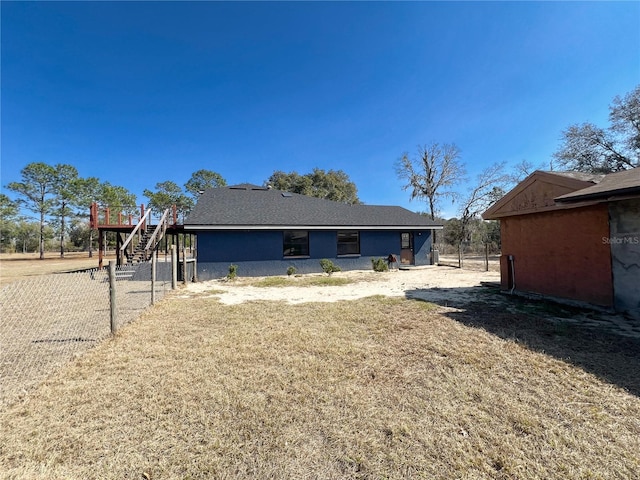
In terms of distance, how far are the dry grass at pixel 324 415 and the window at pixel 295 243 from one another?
1019 centimetres

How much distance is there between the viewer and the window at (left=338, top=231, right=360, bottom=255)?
15.7 metres

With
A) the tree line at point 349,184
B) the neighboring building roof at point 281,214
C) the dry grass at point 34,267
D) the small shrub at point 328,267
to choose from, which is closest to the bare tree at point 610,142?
the tree line at point 349,184

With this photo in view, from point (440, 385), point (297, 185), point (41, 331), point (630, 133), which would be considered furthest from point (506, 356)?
point (297, 185)

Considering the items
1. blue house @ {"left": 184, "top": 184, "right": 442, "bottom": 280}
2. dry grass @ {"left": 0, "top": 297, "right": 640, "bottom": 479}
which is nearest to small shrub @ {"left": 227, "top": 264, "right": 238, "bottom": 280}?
blue house @ {"left": 184, "top": 184, "right": 442, "bottom": 280}

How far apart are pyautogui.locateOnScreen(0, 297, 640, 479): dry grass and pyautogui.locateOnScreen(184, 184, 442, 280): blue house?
29.7 ft

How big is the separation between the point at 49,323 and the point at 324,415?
21.9 ft

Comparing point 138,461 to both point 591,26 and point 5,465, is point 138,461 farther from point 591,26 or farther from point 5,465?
point 591,26

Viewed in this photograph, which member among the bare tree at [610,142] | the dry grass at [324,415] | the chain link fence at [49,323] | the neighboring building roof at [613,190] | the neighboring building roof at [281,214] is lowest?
the dry grass at [324,415]

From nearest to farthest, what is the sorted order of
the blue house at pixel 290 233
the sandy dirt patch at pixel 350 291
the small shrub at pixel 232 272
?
the sandy dirt patch at pixel 350 291, the small shrub at pixel 232 272, the blue house at pixel 290 233

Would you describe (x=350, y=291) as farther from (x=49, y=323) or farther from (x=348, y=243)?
(x=49, y=323)

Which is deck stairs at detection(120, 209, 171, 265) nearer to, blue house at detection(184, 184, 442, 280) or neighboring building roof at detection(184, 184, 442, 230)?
blue house at detection(184, 184, 442, 280)

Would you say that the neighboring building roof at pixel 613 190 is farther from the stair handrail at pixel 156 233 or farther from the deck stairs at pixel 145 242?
the stair handrail at pixel 156 233

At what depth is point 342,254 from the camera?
15.6 meters

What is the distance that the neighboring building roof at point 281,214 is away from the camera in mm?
13375
